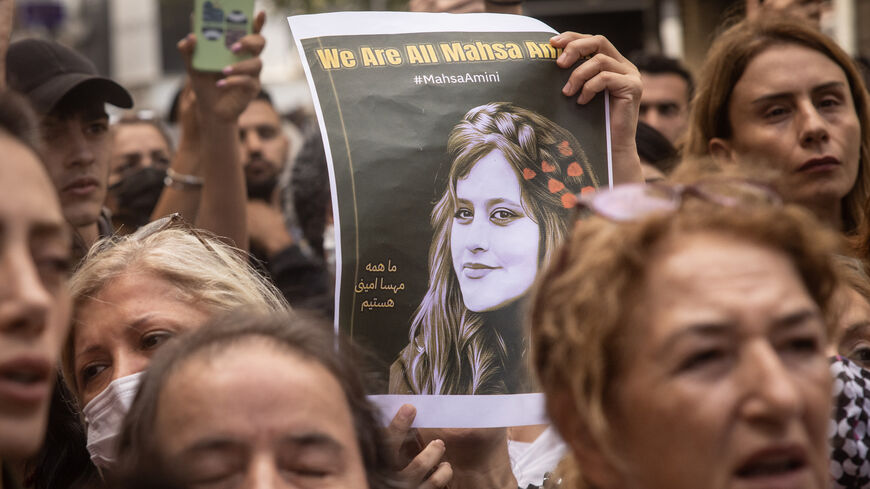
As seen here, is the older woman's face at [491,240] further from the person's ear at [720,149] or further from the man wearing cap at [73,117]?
the man wearing cap at [73,117]

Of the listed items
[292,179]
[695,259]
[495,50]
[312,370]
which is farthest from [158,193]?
[695,259]

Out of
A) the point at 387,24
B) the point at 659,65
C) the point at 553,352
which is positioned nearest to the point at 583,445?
the point at 553,352

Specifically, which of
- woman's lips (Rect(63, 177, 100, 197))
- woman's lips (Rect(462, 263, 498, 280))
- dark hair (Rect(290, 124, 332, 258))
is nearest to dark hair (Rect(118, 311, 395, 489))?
woman's lips (Rect(462, 263, 498, 280))

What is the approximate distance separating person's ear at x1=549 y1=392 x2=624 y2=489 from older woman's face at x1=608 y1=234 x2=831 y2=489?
Answer: 0.04m

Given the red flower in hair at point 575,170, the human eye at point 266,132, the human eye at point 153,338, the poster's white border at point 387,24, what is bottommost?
the human eye at point 153,338

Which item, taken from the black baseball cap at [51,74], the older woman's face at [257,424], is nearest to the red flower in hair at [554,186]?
the older woman's face at [257,424]

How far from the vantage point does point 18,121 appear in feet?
5.87

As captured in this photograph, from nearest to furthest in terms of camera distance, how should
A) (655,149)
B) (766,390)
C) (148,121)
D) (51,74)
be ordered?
(766,390) < (51,74) < (655,149) < (148,121)

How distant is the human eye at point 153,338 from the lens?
2693 mm

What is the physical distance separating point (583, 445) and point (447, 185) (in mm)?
828

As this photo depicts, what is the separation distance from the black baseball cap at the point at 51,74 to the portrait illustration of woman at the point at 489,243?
189cm

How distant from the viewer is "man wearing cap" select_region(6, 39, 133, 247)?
3.76m

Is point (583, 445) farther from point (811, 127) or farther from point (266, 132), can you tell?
point (266, 132)

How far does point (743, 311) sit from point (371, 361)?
37.6 inches
